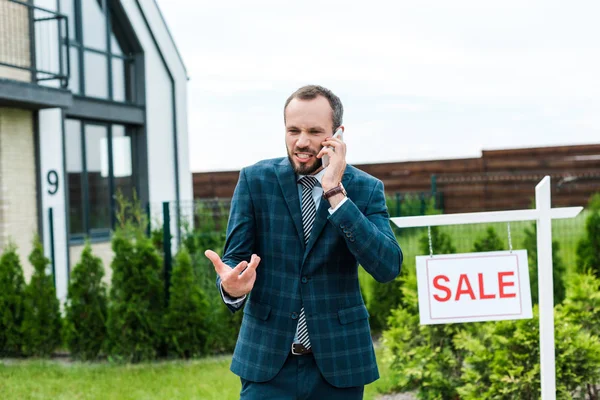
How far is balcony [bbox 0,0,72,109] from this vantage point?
Answer: 10.9m

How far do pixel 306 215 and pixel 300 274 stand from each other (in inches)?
8.5

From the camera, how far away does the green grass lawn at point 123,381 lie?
6.43m

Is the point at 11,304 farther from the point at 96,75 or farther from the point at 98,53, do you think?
the point at 98,53

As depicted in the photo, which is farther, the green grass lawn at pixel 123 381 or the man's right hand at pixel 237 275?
the green grass lawn at pixel 123 381

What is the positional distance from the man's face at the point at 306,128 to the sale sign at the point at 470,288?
1.17 metres

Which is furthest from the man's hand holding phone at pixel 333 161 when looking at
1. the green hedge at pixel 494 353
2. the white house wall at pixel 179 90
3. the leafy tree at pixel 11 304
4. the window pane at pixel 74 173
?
the white house wall at pixel 179 90

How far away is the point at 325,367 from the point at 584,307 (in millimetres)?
3736

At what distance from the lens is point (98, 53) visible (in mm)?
13836

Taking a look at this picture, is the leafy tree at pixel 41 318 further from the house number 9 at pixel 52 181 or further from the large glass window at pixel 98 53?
the large glass window at pixel 98 53

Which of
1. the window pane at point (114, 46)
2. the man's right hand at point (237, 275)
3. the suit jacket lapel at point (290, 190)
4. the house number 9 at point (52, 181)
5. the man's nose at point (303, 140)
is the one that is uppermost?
the window pane at point (114, 46)

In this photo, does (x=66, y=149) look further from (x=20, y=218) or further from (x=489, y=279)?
(x=489, y=279)

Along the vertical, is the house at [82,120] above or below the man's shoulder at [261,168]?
above

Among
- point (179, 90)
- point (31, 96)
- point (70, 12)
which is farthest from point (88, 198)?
point (179, 90)

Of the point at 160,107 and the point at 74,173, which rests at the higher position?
the point at 160,107
